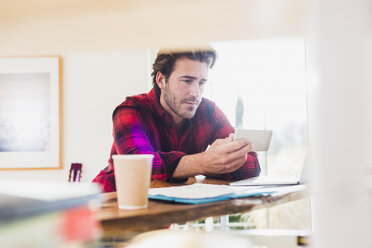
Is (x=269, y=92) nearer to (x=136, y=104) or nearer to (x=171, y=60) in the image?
(x=171, y=60)

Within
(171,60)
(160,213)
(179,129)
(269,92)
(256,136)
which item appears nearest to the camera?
(160,213)

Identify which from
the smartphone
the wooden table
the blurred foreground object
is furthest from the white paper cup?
the smartphone

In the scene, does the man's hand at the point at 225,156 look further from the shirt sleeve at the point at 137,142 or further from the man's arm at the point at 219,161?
the shirt sleeve at the point at 137,142

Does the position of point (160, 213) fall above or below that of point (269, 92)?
below

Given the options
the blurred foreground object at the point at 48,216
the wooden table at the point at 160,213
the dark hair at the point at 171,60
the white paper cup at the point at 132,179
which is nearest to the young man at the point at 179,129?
the dark hair at the point at 171,60

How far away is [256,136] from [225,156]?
0.40 feet

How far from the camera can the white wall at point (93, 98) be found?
3508 mm

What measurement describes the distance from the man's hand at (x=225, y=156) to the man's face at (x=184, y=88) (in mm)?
845

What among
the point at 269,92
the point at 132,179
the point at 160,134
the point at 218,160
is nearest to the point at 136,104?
the point at 160,134

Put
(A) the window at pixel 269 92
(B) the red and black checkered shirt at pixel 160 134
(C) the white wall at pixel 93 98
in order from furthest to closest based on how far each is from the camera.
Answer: (C) the white wall at pixel 93 98, (A) the window at pixel 269 92, (B) the red and black checkered shirt at pixel 160 134

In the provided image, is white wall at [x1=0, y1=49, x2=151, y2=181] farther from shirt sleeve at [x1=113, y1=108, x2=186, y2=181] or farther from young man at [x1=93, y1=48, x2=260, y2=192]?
shirt sleeve at [x1=113, y1=108, x2=186, y2=181]

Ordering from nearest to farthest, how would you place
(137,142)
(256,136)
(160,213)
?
(160,213)
(256,136)
(137,142)

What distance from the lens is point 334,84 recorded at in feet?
0.90

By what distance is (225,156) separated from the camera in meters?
1.35
